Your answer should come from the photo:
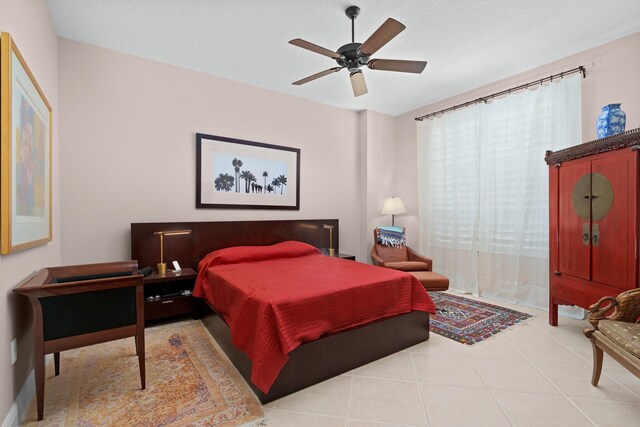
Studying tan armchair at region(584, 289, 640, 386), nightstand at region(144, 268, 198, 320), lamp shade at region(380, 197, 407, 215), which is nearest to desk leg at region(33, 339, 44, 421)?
nightstand at region(144, 268, 198, 320)

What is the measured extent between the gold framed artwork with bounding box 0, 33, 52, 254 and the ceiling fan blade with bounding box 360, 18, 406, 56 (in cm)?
207

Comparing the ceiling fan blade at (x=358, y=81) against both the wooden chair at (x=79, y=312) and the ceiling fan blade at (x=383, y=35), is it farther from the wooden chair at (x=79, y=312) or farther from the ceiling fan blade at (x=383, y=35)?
the wooden chair at (x=79, y=312)

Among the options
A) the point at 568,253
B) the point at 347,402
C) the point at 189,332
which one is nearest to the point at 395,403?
the point at 347,402

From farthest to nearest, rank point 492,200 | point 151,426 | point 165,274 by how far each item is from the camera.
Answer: point 492,200
point 165,274
point 151,426

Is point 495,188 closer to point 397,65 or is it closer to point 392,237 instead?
point 392,237

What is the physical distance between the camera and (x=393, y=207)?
4.90 meters

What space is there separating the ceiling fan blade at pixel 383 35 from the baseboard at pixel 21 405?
3063 millimetres

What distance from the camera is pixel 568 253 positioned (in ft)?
9.55

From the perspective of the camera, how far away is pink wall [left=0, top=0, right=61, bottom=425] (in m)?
1.57

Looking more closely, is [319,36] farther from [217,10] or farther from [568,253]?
[568,253]

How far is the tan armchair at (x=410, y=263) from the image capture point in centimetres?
337

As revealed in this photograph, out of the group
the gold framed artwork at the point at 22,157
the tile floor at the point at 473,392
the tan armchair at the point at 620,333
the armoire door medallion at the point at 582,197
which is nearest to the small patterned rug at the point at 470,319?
the tile floor at the point at 473,392

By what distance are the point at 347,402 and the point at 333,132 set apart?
3.90m

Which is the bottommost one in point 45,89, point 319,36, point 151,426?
point 151,426
